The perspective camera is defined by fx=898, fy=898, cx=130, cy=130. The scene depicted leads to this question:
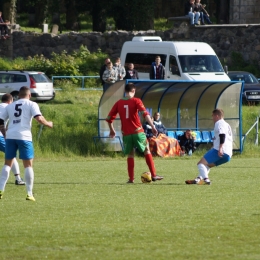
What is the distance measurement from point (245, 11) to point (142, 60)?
53.7 feet

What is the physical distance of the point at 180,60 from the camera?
33469mm

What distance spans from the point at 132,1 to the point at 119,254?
4272 centimetres

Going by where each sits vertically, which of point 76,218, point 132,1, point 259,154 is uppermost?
point 132,1

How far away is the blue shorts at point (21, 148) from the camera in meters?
13.8

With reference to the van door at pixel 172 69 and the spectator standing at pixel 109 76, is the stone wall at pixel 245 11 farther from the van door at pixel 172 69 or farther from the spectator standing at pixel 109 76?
the spectator standing at pixel 109 76

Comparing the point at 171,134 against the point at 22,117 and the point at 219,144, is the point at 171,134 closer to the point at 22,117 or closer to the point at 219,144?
the point at 219,144

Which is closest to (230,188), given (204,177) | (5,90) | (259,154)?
(204,177)

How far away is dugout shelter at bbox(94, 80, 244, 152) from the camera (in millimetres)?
28938

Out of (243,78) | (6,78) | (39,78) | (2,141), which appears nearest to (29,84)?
(39,78)

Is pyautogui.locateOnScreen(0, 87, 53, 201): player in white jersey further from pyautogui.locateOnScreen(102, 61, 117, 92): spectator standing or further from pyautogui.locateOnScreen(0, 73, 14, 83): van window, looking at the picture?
pyautogui.locateOnScreen(0, 73, 14, 83): van window

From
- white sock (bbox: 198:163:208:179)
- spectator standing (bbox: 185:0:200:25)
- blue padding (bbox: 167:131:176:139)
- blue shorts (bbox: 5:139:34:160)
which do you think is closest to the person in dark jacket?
blue padding (bbox: 167:131:176:139)

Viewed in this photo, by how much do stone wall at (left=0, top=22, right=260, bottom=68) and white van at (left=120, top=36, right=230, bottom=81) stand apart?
30.5 ft

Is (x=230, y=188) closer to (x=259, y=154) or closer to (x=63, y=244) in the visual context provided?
(x=63, y=244)

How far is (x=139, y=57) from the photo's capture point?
35.2 meters
